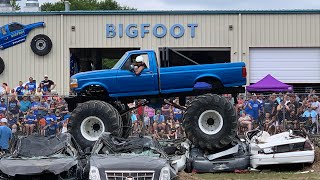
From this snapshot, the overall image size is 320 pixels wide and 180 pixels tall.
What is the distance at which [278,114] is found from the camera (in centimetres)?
2645

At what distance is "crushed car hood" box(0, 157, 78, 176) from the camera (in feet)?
49.6

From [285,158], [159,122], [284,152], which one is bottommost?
[285,158]

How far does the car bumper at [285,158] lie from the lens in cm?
2086

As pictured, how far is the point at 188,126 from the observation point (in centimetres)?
2062

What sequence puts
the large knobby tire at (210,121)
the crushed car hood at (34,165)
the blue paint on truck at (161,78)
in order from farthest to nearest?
the blue paint on truck at (161,78) < the large knobby tire at (210,121) < the crushed car hood at (34,165)

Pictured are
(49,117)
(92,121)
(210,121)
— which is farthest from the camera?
(49,117)

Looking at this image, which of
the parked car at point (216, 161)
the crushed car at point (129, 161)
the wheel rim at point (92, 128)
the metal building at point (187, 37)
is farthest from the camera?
the metal building at point (187, 37)

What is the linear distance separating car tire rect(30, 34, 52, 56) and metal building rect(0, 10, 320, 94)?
0.79 feet

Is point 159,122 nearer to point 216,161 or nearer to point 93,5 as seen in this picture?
point 216,161

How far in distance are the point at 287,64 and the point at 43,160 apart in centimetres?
2483

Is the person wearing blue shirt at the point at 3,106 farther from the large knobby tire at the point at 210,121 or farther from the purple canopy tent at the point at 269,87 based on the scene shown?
the purple canopy tent at the point at 269,87

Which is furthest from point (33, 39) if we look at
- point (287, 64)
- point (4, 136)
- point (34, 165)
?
point (34, 165)

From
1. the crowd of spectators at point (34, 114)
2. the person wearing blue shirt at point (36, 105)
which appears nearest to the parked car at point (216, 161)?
the crowd of spectators at point (34, 114)

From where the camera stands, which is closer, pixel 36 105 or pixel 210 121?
pixel 210 121
